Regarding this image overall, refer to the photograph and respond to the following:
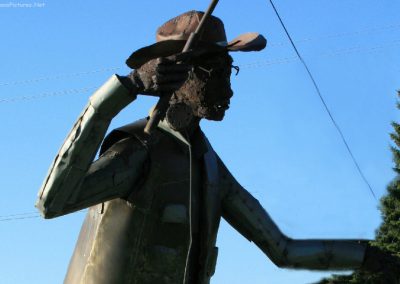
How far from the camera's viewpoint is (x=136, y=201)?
195 inches

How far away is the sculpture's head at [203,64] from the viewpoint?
16.4 feet

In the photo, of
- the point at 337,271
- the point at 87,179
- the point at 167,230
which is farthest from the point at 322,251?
the point at 87,179

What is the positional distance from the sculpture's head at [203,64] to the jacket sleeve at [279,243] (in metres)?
0.56

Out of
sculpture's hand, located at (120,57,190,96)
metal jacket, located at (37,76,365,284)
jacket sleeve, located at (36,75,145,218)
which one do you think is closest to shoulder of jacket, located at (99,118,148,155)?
metal jacket, located at (37,76,365,284)

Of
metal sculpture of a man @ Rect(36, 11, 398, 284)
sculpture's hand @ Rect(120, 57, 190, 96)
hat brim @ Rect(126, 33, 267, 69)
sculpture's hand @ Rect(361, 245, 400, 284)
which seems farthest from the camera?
sculpture's hand @ Rect(361, 245, 400, 284)

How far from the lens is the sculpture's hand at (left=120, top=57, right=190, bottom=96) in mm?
4391

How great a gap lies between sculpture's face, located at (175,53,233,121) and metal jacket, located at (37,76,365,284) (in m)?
Result: 0.21

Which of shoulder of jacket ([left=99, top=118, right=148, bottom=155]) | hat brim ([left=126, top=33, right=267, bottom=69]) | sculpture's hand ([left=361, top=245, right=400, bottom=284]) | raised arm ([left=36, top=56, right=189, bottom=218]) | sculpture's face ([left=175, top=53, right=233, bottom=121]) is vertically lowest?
sculpture's hand ([left=361, top=245, right=400, bottom=284])

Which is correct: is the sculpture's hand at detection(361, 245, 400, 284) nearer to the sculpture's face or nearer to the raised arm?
→ the sculpture's face

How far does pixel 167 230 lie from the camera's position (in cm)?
498

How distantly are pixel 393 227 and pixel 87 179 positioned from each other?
16.4 meters

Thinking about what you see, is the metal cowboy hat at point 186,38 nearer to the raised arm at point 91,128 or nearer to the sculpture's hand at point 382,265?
the raised arm at point 91,128

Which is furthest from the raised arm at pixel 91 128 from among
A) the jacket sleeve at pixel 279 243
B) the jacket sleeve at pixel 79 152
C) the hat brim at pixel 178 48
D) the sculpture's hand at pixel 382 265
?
the sculpture's hand at pixel 382 265

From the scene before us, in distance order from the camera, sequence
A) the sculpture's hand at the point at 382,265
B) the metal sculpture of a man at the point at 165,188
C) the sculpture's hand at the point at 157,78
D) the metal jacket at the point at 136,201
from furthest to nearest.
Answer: the sculpture's hand at the point at 382,265 < the metal sculpture of a man at the point at 165,188 < the metal jacket at the point at 136,201 < the sculpture's hand at the point at 157,78
